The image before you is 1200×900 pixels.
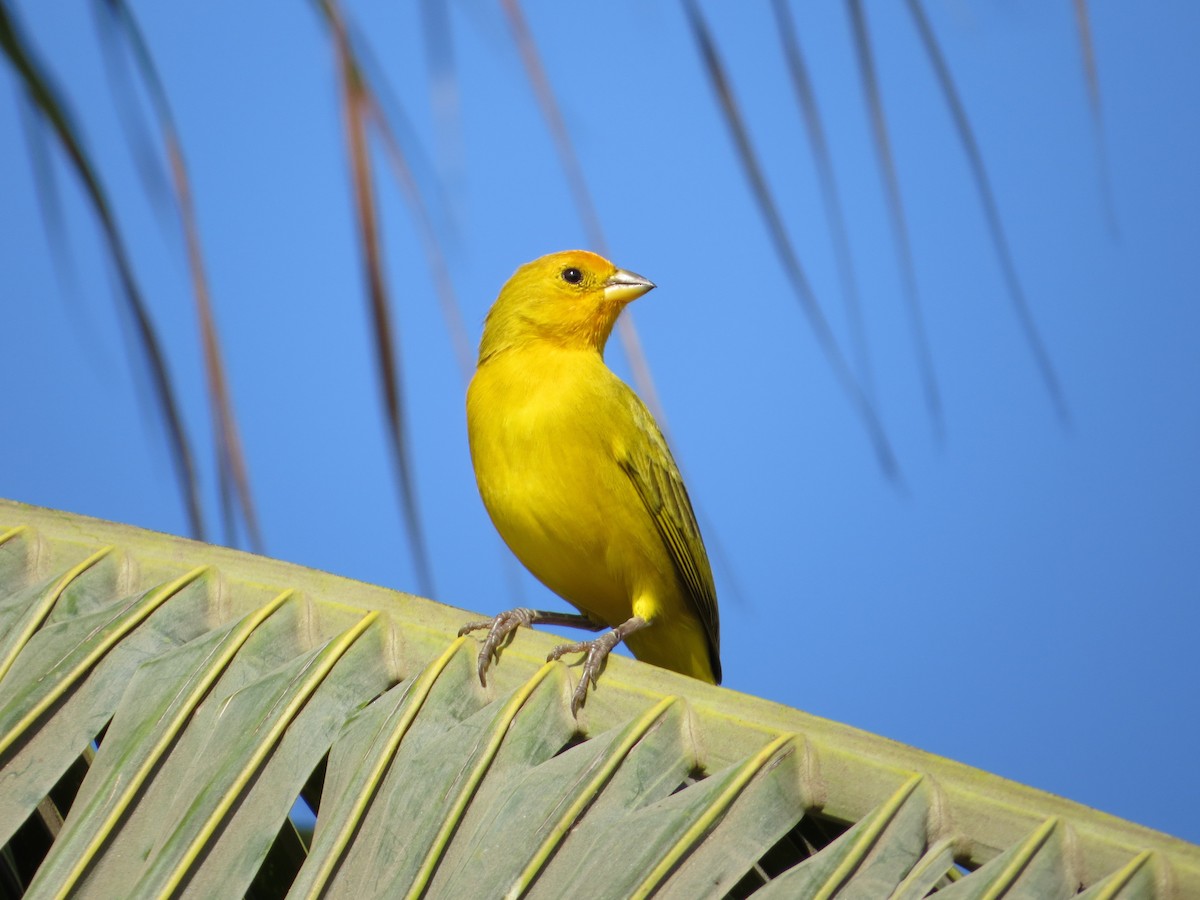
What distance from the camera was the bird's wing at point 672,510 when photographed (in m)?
3.51

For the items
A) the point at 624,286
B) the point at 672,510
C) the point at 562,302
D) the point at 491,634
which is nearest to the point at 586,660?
the point at 491,634

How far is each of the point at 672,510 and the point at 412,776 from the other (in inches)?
76.0

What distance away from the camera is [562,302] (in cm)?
404

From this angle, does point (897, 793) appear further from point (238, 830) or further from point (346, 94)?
point (346, 94)

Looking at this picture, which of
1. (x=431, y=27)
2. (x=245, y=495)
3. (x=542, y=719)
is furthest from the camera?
(x=542, y=719)

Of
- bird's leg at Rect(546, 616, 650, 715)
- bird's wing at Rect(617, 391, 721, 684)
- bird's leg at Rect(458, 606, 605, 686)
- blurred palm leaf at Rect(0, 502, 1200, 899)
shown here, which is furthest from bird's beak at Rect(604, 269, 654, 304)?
blurred palm leaf at Rect(0, 502, 1200, 899)

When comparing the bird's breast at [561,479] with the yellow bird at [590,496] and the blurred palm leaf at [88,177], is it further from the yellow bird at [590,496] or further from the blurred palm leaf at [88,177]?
the blurred palm leaf at [88,177]

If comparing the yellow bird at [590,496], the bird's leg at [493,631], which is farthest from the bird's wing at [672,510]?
the bird's leg at [493,631]

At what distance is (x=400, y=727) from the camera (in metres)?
1.80

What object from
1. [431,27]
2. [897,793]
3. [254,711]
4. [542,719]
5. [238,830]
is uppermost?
[431,27]

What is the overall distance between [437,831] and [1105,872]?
0.87 meters

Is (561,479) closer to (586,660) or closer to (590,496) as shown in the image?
(590,496)

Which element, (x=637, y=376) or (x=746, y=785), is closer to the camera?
(x=746, y=785)

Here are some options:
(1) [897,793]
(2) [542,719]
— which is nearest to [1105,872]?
(1) [897,793]
